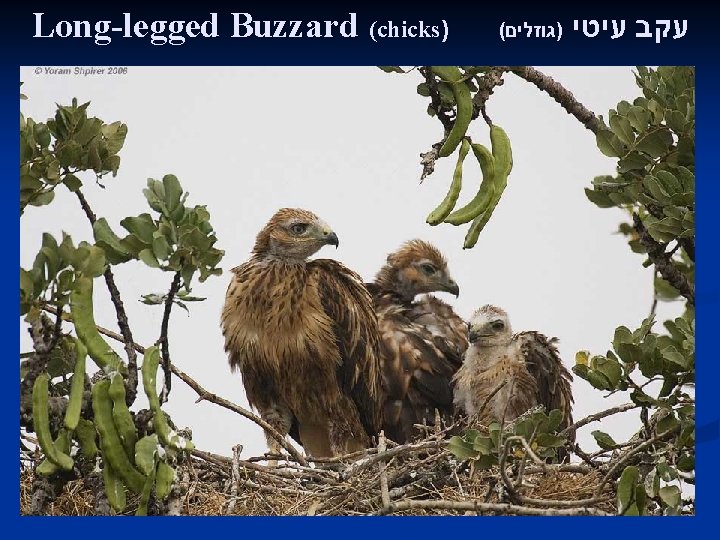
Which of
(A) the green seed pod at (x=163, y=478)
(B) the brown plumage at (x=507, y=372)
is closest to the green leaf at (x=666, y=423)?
(B) the brown plumage at (x=507, y=372)

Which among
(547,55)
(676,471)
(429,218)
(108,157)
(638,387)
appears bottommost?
(676,471)

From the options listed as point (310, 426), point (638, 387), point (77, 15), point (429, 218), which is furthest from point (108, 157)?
point (638, 387)

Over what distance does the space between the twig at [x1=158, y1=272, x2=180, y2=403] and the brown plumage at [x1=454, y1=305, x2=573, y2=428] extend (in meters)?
1.16

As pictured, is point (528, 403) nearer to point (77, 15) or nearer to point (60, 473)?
point (60, 473)

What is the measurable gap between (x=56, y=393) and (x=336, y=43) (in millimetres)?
1298

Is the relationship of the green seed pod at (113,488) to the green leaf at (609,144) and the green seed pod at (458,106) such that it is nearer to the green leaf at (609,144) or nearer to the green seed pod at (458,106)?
the green seed pod at (458,106)

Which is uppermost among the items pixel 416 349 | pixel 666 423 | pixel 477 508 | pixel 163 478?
pixel 416 349

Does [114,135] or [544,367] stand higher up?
[114,135]

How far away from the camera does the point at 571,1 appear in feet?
11.5

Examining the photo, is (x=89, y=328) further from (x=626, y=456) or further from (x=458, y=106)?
(x=626, y=456)

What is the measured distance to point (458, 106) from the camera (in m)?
3.46

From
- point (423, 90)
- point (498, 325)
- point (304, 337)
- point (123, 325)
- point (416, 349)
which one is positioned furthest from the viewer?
point (416, 349)

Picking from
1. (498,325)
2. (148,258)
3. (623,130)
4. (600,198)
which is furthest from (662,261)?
(148,258)

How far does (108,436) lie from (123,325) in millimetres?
320
